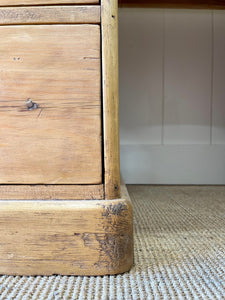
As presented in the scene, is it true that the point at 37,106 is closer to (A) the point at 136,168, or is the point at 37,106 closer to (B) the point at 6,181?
(B) the point at 6,181

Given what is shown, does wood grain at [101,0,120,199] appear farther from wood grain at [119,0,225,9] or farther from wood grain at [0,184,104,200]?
wood grain at [119,0,225,9]

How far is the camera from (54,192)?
49 centimetres

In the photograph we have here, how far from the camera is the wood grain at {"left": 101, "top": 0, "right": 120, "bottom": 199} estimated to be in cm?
47

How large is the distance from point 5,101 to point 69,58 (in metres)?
0.12

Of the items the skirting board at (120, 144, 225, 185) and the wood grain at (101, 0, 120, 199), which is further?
the skirting board at (120, 144, 225, 185)

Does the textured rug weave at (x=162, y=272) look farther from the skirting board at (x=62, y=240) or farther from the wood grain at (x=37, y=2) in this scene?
the wood grain at (x=37, y=2)

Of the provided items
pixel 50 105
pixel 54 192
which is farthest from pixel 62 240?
pixel 50 105

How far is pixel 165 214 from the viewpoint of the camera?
0.86 m

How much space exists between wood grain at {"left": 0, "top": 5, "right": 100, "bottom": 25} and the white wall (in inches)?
40.9

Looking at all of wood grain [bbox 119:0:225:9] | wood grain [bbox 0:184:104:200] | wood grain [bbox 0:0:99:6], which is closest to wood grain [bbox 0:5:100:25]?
wood grain [bbox 0:0:99:6]

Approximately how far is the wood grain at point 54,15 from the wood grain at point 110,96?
19 mm

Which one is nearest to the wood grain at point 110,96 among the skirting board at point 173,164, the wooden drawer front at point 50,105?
the wooden drawer front at point 50,105

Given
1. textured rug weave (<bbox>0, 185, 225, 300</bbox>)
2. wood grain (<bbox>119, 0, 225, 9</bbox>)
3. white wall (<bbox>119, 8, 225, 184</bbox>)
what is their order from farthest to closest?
white wall (<bbox>119, 8, 225, 184</bbox>), wood grain (<bbox>119, 0, 225, 9</bbox>), textured rug weave (<bbox>0, 185, 225, 300</bbox>)

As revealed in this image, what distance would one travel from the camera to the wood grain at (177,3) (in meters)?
1.38
